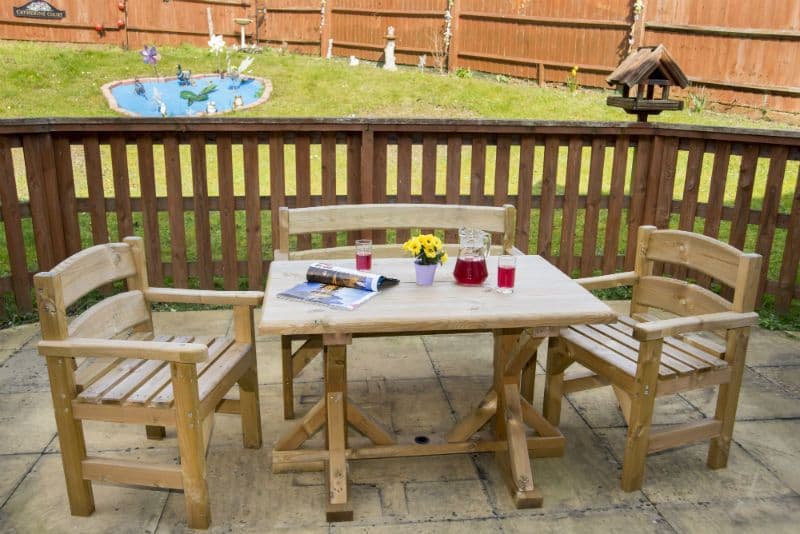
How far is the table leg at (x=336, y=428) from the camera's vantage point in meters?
2.60

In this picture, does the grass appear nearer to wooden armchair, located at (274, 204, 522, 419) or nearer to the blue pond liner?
the blue pond liner

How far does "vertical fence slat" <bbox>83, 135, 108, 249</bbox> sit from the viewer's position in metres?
4.59

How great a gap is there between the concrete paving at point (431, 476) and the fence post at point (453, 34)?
37.9 ft

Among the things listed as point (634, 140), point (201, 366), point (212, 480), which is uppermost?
point (634, 140)

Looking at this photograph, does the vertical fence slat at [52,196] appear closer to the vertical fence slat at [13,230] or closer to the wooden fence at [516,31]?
the vertical fence slat at [13,230]

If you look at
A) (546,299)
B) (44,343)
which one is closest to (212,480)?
(44,343)

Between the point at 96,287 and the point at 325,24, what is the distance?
14.3 meters

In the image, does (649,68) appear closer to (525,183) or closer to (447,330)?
(525,183)

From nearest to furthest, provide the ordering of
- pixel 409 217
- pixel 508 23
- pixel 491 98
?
pixel 409 217
pixel 491 98
pixel 508 23

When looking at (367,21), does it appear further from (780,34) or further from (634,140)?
(634,140)

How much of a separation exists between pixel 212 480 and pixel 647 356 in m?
1.73

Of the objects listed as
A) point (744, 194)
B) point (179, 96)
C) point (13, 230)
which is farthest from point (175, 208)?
point (179, 96)

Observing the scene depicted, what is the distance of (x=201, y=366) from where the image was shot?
2732mm

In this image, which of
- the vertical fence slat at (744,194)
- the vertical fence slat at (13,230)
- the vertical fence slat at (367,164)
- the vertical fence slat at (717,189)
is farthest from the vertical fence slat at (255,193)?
the vertical fence slat at (744,194)
